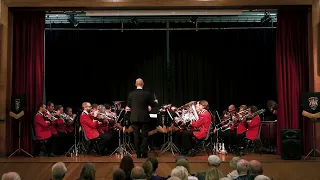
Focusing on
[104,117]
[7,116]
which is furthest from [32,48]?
[104,117]

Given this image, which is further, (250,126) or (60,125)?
(60,125)

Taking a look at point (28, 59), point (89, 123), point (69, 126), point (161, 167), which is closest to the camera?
point (161, 167)

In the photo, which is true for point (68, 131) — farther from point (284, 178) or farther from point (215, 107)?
point (284, 178)

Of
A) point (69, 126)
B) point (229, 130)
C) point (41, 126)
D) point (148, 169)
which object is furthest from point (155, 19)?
point (148, 169)

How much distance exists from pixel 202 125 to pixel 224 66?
3.93 metres

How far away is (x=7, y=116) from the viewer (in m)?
10.4

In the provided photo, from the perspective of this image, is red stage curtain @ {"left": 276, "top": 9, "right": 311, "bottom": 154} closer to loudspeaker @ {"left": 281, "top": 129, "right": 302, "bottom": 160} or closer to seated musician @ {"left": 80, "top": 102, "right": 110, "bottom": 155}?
loudspeaker @ {"left": 281, "top": 129, "right": 302, "bottom": 160}

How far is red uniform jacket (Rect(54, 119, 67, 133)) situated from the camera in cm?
1084

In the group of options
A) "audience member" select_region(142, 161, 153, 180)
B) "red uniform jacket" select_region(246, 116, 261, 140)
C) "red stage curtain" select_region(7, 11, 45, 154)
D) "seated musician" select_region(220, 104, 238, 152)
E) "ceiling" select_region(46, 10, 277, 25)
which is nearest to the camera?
"audience member" select_region(142, 161, 153, 180)

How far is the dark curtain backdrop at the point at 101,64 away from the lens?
13.7m

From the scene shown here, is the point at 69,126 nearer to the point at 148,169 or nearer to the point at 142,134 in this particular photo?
the point at 142,134

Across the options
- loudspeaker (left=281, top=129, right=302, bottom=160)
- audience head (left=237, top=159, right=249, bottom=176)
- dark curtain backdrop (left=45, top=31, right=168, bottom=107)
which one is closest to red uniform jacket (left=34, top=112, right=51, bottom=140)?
dark curtain backdrop (left=45, top=31, right=168, bottom=107)

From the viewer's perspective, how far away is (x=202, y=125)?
1037 centimetres

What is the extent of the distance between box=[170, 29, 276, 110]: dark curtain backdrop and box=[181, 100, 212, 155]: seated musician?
10.8ft
